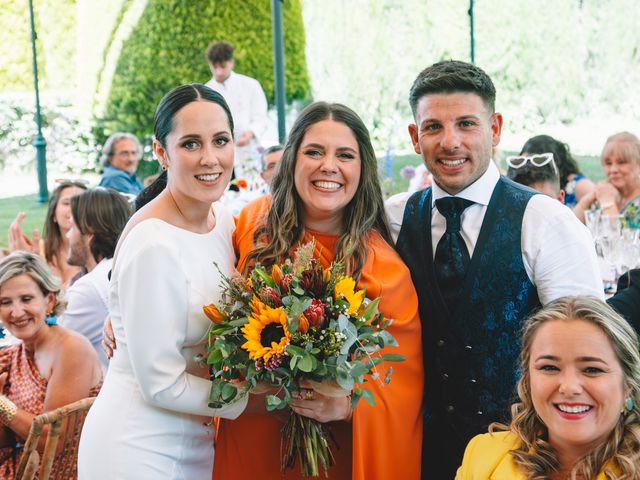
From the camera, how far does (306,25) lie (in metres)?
14.5

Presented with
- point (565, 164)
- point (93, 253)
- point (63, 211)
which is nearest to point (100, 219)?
Result: point (93, 253)

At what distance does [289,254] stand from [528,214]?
0.77m

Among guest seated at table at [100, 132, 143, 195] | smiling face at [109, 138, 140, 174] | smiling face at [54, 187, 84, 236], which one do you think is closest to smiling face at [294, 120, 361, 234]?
smiling face at [54, 187, 84, 236]

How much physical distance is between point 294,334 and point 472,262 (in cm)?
67

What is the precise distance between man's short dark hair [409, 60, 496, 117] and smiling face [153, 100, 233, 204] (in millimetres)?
663

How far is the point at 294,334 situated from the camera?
2.27 metres

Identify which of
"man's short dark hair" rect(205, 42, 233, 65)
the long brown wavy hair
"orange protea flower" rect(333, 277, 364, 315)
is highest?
"man's short dark hair" rect(205, 42, 233, 65)

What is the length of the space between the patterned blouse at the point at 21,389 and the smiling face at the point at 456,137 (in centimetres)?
191

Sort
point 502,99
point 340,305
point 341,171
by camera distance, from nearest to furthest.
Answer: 1. point 340,305
2. point 341,171
3. point 502,99

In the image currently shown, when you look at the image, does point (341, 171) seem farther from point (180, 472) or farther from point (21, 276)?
point (21, 276)

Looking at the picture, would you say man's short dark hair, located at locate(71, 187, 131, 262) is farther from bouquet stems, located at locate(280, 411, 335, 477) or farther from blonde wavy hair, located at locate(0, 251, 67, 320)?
bouquet stems, located at locate(280, 411, 335, 477)

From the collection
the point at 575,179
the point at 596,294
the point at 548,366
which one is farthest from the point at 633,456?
the point at 575,179

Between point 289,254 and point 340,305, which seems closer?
point 340,305

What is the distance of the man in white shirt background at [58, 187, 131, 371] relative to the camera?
423 cm
